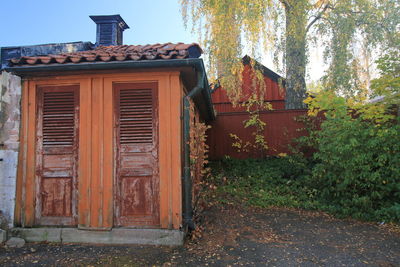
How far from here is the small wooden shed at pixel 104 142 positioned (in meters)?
4.17

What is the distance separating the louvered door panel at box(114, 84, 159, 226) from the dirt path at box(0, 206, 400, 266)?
1.75 feet

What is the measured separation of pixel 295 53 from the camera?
8844mm

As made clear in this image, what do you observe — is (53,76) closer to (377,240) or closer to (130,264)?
(130,264)

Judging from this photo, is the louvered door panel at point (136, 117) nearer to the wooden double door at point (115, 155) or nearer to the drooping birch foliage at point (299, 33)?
the wooden double door at point (115, 155)

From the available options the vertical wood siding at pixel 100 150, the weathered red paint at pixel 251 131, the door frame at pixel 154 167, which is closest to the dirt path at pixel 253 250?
the door frame at pixel 154 167

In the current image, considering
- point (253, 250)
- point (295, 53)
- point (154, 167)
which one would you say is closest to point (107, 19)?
point (295, 53)

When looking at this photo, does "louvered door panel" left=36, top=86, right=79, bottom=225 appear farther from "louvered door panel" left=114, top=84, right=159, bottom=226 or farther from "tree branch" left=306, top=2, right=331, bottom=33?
"tree branch" left=306, top=2, right=331, bottom=33

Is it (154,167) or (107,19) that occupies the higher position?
(107,19)

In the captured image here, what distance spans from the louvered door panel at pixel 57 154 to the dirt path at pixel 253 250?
516 mm

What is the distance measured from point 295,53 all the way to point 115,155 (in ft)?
22.8

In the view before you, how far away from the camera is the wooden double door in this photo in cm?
421

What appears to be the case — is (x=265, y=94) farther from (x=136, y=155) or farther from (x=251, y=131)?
(x=136, y=155)

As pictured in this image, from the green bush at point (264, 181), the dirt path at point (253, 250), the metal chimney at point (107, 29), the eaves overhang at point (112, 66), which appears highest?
the metal chimney at point (107, 29)

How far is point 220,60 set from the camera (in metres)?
8.29
